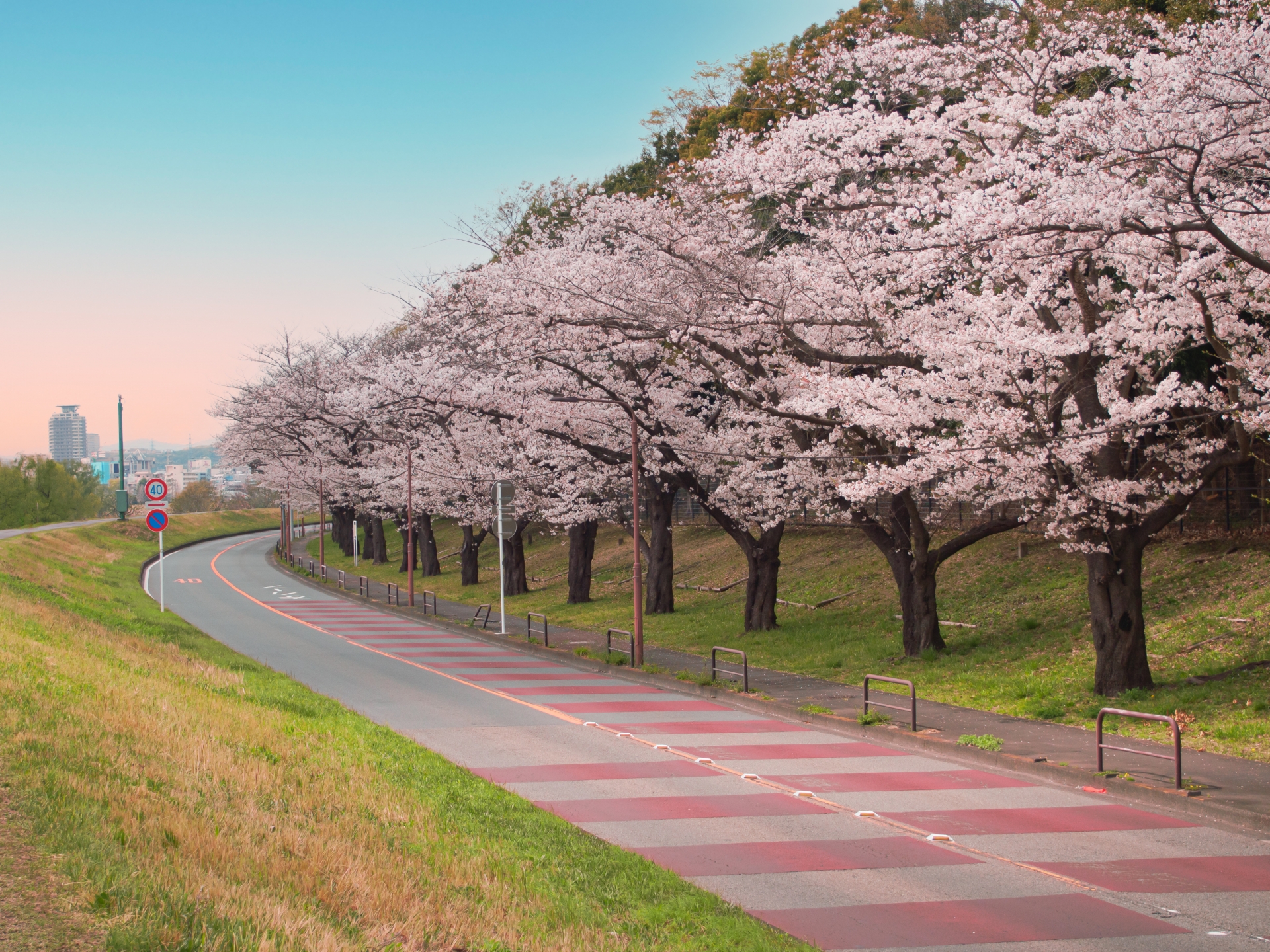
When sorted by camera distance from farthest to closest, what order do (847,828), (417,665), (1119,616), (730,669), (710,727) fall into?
(417,665) < (730,669) < (710,727) < (1119,616) < (847,828)

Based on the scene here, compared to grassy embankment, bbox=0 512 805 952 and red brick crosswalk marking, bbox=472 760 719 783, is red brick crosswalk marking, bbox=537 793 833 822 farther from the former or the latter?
red brick crosswalk marking, bbox=472 760 719 783

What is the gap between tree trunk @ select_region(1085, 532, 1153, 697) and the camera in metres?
15.3

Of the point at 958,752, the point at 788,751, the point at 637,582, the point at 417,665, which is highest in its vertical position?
the point at 637,582

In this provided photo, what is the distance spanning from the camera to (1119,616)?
1534 cm

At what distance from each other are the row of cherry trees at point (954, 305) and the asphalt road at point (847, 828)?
5.07 metres

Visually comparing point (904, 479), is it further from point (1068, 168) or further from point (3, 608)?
point (3, 608)

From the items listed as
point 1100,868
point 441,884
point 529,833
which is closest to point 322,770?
point 529,833

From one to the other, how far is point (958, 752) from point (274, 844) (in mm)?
9486

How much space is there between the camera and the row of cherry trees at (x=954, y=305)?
1209cm

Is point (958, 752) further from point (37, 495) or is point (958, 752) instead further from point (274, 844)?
point (37, 495)

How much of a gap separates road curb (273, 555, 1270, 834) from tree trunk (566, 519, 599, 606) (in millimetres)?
10075

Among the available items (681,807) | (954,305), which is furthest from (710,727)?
(954,305)

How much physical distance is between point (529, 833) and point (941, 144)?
14.1 m

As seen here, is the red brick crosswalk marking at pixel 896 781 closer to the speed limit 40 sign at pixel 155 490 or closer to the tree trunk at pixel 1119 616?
the tree trunk at pixel 1119 616
